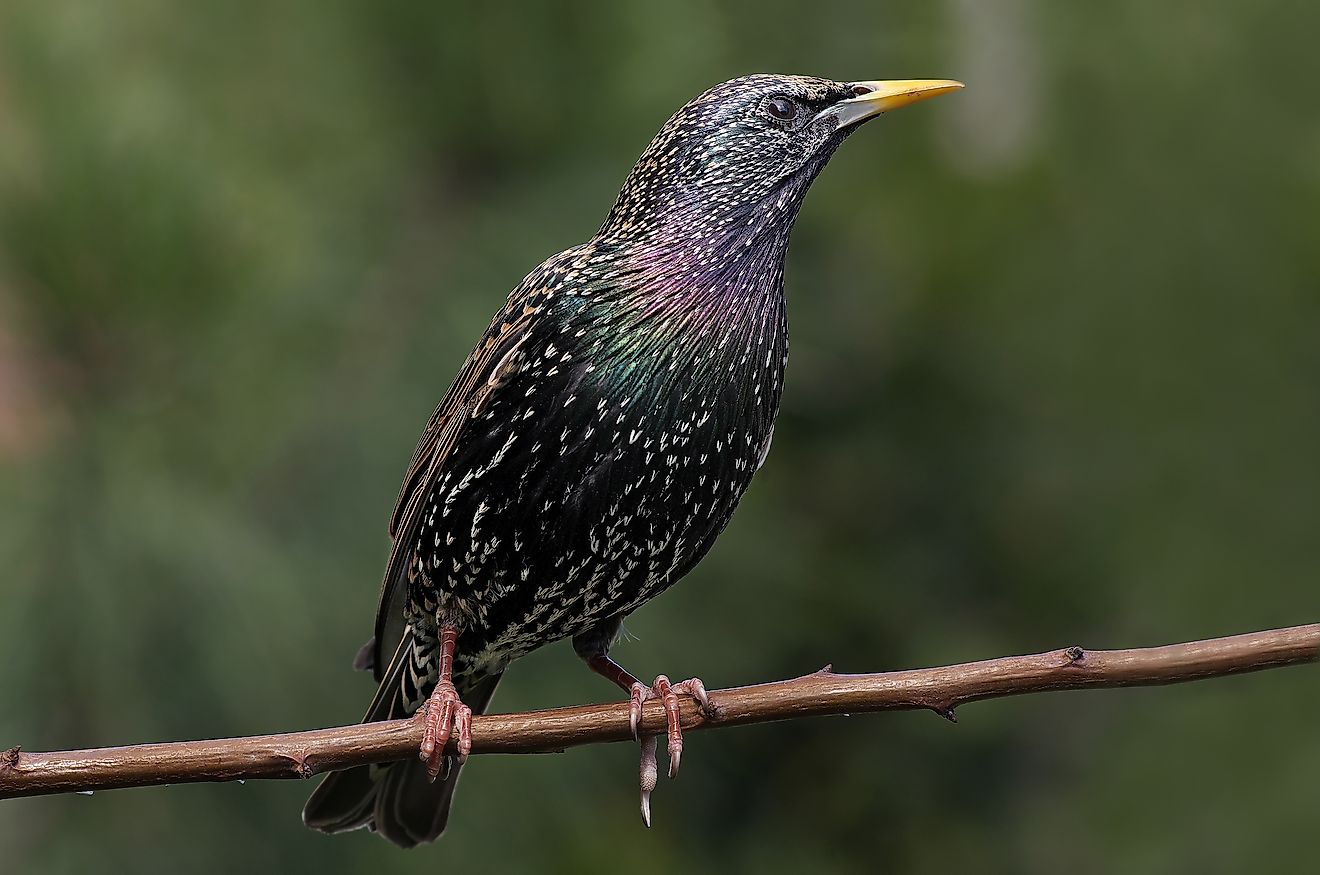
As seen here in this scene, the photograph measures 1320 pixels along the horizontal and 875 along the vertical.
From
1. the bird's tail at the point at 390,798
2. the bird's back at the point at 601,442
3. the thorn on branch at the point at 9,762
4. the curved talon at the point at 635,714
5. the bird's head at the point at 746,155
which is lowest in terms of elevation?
the bird's tail at the point at 390,798

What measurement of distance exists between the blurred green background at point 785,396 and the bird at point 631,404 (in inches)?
29.1

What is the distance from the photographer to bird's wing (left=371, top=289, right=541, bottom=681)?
2.57 m

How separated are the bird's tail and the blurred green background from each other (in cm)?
41

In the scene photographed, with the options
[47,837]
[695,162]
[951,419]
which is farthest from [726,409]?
[951,419]

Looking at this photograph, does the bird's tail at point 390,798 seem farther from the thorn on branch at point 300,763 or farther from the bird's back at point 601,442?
the thorn on branch at point 300,763

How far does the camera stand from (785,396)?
428 cm

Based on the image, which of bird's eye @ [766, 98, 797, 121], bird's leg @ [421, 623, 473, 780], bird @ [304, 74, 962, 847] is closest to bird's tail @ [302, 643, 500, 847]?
bird @ [304, 74, 962, 847]

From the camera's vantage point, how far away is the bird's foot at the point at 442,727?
2338 mm

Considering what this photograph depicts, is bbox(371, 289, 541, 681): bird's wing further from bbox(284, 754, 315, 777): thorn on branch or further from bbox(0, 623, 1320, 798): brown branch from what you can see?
bbox(284, 754, 315, 777): thorn on branch

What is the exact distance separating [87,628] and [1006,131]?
2.56m

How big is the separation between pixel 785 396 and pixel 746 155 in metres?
1.77

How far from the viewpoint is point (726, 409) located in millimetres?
2424

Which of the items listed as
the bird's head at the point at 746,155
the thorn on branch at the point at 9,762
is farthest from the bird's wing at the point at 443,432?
the thorn on branch at the point at 9,762

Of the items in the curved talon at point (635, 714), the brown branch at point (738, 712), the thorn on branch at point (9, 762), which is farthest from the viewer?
the curved talon at point (635, 714)
